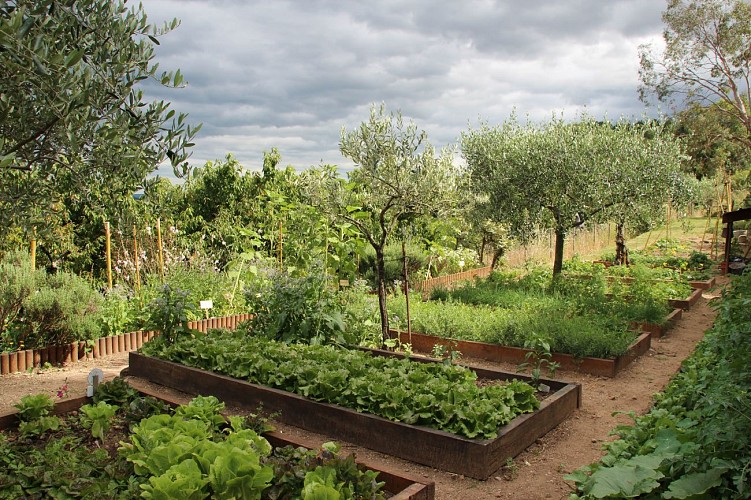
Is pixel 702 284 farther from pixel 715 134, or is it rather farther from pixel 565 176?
pixel 715 134

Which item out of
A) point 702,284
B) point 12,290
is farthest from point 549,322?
point 702,284

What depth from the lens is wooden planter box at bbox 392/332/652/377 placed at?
23.5ft

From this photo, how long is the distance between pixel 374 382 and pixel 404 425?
0.63 metres

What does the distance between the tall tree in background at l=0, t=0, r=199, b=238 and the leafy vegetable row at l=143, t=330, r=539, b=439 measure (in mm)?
2649

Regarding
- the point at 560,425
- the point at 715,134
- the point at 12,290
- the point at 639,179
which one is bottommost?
the point at 560,425

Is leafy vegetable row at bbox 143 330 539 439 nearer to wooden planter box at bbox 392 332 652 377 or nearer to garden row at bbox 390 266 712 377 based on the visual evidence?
garden row at bbox 390 266 712 377

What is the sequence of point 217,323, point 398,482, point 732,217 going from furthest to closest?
point 732,217
point 217,323
point 398,482

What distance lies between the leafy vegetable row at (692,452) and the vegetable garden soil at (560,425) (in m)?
0.65

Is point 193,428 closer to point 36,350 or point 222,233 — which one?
point 36,350

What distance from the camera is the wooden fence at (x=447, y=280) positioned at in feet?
41.1

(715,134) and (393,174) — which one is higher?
(715,134)

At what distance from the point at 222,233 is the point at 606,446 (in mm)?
10242

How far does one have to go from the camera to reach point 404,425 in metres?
4.53

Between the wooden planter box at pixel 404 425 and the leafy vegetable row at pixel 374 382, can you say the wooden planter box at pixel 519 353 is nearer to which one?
the wooden planter box at pixel 404 425
